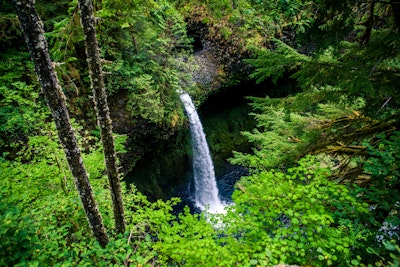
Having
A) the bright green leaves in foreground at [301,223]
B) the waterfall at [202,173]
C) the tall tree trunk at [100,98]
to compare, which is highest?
the tall tree trunk at [100,98]

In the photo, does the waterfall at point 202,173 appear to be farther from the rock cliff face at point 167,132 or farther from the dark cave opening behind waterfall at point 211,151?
the rock cliff face at point 167,132

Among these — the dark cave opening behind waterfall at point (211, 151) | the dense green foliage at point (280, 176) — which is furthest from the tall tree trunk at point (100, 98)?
the dark cave opening behind waterfall at point (211, 151)

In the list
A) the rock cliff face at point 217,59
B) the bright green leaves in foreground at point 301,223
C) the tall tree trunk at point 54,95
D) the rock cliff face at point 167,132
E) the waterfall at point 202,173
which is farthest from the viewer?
the rock cliff face at point 217,59

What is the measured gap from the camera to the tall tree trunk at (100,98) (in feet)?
11.5

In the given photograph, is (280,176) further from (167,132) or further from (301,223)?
(167,132)

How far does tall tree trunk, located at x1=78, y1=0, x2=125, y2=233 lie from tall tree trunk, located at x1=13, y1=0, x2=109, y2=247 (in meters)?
0.51

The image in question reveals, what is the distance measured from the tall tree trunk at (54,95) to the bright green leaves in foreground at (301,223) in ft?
7.49

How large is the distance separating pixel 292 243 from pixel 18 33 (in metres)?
8.20

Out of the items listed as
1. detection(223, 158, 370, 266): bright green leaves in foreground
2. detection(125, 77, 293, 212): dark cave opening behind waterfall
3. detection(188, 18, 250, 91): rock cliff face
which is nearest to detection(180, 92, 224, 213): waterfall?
detection(125, 77, 293, 212): dark cave opening behind waterfall

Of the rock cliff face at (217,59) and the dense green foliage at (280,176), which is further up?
the rock cliff face at (217,59)

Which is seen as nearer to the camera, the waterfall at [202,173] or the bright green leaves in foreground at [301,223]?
the bright green leaves in foreground at [301,223]

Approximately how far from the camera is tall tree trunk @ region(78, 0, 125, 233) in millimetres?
3510

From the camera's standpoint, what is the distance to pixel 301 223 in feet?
10.9

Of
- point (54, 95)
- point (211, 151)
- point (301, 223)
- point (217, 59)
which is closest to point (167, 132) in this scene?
point (211, 151)
